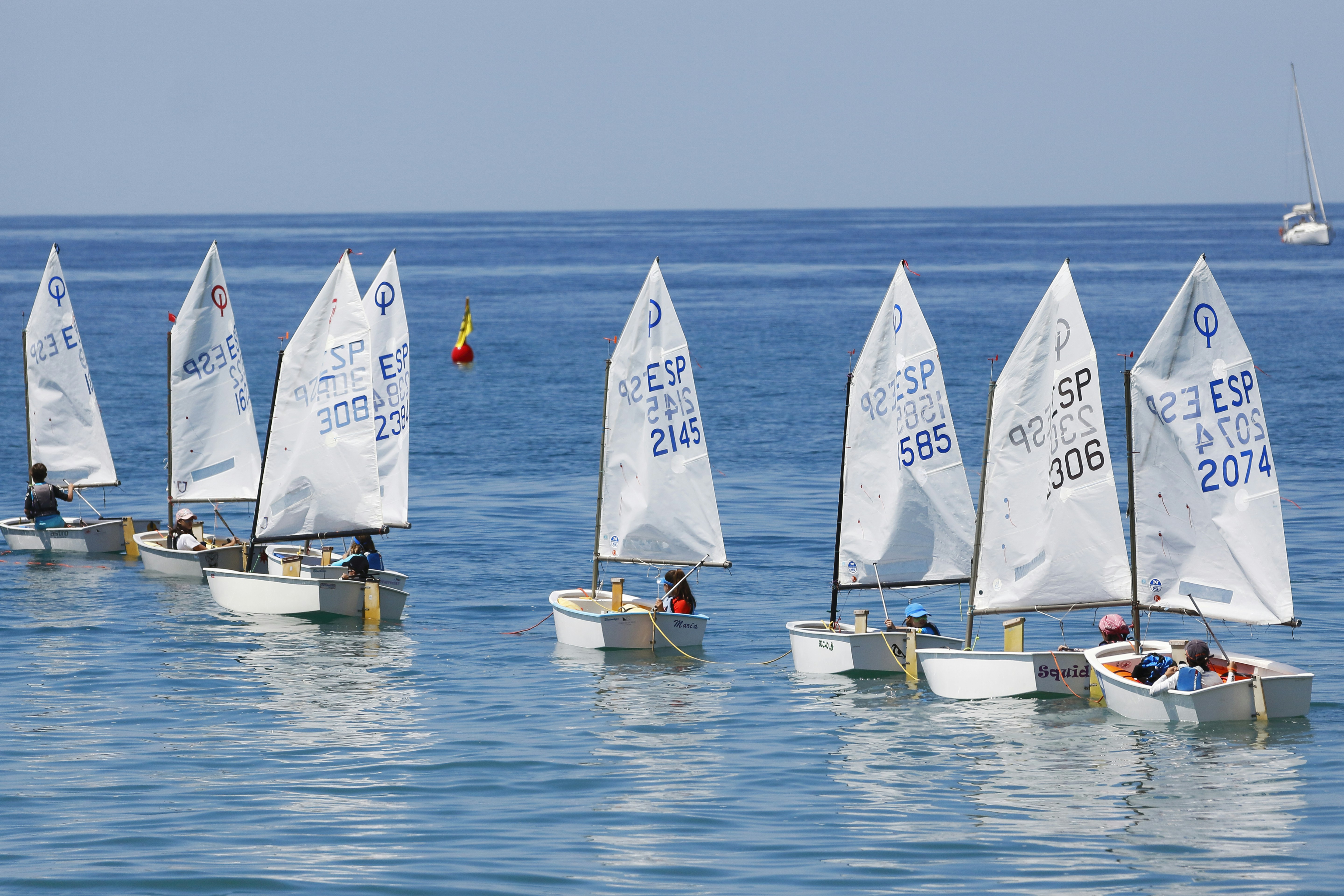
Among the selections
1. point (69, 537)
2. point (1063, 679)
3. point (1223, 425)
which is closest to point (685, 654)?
point (1063, 679)

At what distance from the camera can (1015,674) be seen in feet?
88.0

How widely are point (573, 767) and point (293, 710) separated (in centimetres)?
602

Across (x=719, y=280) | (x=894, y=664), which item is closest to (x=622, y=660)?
(x=894, y=664)

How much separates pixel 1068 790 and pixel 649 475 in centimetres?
1260

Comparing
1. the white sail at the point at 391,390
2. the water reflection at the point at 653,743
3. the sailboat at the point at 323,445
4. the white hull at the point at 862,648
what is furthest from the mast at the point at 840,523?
the white sail at the point at 391,390

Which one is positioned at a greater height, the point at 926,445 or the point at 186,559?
the point at 926,445

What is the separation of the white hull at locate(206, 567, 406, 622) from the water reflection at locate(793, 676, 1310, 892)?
1070 centimetres

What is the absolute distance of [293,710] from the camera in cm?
2748

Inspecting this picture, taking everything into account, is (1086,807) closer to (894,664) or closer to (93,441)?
(894,664)

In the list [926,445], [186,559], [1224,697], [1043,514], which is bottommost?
[1224,697]

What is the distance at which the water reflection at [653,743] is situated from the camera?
21.1 metres

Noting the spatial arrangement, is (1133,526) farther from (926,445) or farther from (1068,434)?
(926,445)

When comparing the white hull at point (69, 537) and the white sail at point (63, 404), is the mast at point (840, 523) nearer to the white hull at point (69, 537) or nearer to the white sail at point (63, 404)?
the white hull at point (69, 537)

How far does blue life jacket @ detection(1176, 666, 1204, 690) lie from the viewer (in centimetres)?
2462
